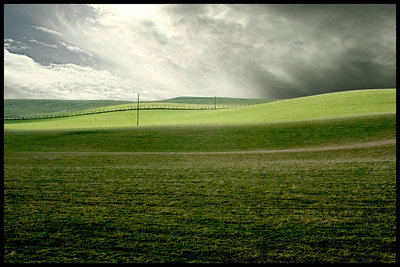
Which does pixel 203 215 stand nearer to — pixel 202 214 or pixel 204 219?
pixel 202 214

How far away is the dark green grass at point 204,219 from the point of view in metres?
6.42

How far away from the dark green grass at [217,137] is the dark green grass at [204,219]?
695 inches

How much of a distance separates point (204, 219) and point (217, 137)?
2731 cm

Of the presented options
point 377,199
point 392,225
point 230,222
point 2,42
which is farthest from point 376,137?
point 2,42

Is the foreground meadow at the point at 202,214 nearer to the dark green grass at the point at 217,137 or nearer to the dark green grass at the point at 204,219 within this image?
the dark green grass at the point at 204,219

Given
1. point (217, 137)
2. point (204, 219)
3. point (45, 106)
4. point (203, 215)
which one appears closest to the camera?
point (204, 219)

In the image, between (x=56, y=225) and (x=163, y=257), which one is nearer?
(x=163, y=257)

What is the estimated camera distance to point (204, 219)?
8.22 m

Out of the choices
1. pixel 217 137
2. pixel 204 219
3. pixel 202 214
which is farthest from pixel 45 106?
pixel 204 219

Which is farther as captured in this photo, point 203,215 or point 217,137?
point 217,137

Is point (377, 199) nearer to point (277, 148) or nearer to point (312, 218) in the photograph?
point (312, 218)

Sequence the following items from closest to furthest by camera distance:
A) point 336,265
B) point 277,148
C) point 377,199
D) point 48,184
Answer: point 336,265 → point 377,199 → point 48,184 → point 277,148

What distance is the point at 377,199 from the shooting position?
962 cm

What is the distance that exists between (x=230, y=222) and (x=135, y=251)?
277cm
